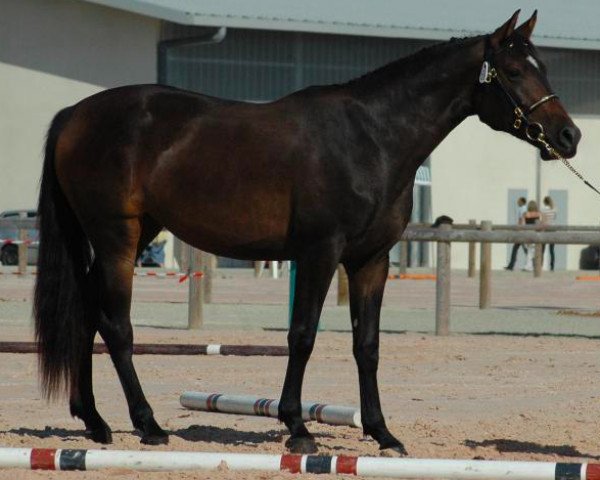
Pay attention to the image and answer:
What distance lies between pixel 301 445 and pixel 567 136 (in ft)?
6.52

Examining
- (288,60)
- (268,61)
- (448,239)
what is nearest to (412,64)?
(448,239)

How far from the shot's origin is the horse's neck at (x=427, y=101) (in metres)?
7.99

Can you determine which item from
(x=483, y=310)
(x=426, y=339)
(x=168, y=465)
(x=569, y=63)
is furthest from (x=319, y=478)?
(x=569, y=63)

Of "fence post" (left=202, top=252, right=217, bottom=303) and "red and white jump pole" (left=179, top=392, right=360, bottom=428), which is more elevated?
"fence post" (left=202, top=252, right=217, bottom=303)

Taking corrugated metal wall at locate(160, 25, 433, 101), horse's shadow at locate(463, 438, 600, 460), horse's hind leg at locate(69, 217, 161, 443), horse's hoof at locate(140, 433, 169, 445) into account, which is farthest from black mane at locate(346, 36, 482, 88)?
→ corrugated metal wall at locate(160, 25, 433, 101)

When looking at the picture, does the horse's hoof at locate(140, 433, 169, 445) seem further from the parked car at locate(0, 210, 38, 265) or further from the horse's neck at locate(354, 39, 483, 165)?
the parked car at locate(0, 210, 38, 265)

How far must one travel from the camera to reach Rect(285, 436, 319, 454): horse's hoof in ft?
25.8

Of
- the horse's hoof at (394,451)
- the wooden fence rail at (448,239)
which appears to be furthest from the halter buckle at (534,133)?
the wooden fence rail at (448,239)

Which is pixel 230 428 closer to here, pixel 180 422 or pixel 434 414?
pixel 180 422

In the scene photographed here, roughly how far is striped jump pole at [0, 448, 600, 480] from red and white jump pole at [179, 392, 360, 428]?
5.94ft

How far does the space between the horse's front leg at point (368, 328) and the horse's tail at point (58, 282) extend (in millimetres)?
1508

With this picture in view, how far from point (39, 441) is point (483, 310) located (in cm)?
1288

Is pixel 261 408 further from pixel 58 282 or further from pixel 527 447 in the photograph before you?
pixel 527 447

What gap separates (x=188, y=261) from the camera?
1683 centimetres
